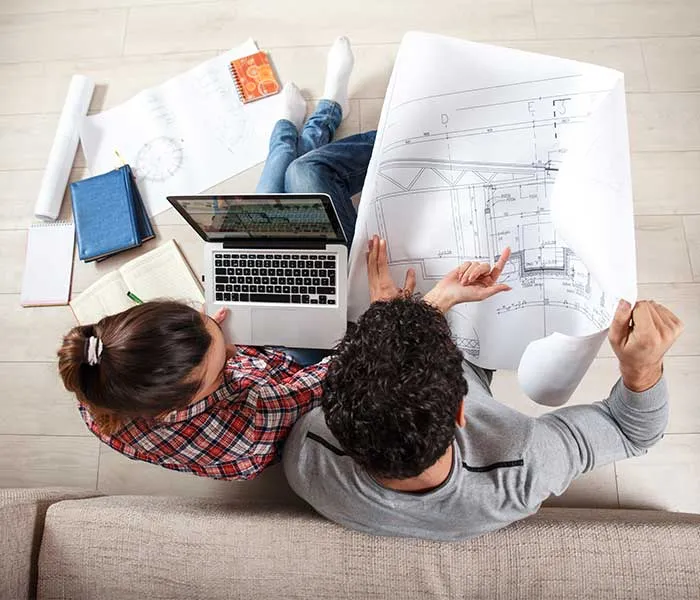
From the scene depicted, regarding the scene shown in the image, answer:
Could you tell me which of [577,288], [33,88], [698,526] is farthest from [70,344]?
[33,88]

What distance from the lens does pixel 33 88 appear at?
145 centimetres

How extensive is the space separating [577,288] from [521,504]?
36cm

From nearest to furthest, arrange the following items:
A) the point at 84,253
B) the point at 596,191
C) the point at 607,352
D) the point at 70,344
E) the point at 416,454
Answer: the point at 416,454, the point at 70,344, the point at 596,191, the point at 607,352, the point at 84,253

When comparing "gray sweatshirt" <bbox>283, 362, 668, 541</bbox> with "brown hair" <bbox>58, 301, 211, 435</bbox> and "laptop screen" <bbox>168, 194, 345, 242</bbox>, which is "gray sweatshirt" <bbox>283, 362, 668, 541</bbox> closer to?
"brown hair" <bbox>58, 301, 211, 435</bbox>

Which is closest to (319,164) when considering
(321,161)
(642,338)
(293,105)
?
(321,161)

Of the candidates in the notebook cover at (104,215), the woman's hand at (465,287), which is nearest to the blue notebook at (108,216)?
the notebook cover at (104,215)

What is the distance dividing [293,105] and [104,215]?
1.72ft

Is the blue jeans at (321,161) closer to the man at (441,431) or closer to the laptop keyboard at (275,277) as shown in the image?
the laptop keyboard at (275,277)

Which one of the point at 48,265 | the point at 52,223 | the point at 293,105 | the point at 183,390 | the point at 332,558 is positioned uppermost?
the point at 293,105

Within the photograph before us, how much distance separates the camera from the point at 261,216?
94 centimetres

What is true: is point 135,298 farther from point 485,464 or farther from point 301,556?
point 485,464

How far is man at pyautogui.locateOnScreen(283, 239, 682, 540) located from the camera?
0.58m

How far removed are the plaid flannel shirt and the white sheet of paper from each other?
2.13 feet

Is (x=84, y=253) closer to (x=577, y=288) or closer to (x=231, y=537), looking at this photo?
(x=231, y=537)
